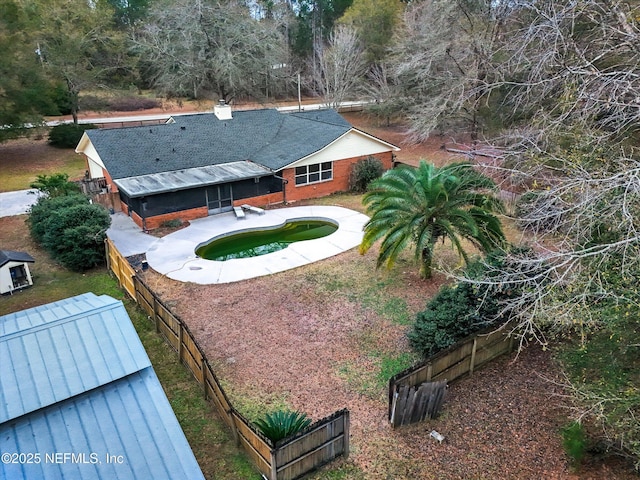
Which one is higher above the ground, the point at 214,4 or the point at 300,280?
the point at 214,4

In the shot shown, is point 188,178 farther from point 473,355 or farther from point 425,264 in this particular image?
point 473,355

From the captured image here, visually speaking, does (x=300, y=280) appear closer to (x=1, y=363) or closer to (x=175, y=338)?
(x=175, y=338)

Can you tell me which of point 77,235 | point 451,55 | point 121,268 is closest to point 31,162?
point 77,235

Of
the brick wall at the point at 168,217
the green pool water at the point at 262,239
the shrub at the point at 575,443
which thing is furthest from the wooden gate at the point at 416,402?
the brick wall at the point at 168,217

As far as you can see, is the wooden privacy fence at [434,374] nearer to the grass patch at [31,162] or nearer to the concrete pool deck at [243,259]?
the concrete pool deck at [243,259]

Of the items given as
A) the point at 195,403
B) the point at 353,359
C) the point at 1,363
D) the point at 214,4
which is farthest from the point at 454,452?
the point at 214,4

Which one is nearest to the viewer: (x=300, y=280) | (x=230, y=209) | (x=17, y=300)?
(x=17, y=300)

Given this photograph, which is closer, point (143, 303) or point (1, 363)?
point (1, 363)
